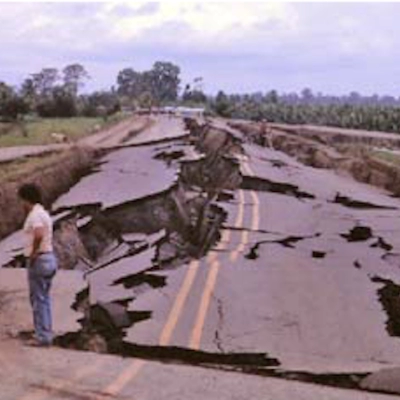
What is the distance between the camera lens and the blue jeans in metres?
8.75

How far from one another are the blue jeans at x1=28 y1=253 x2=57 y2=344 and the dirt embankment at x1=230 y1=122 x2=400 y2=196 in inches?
697

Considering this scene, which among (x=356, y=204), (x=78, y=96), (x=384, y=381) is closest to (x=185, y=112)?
(x=78, y=96)

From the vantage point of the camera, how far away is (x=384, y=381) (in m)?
8.04

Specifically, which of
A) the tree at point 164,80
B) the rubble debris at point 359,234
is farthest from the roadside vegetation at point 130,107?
the rubble debris at point 359,234

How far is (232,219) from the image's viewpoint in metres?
17.0

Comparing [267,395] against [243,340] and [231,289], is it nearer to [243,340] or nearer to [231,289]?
[243,340]

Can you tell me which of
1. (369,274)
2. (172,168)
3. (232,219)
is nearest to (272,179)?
(172,168)

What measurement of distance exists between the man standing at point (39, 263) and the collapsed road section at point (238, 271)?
1.37 feet

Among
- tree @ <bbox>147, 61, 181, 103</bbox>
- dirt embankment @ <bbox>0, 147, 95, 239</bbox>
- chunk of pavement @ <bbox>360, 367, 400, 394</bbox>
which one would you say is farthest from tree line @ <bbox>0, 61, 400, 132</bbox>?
chunk of pavement @ <bbox>360, 367, 400, 394</bbox>

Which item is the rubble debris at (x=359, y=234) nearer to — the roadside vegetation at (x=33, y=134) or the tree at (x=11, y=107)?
the roadside vegetation at (x=33, y=134)

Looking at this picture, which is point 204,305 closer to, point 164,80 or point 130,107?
point 130,107

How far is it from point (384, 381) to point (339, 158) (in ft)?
89.3

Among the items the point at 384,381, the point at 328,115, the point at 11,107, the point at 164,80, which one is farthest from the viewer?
the point at 164,80

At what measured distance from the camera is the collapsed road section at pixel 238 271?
891 centimetres
